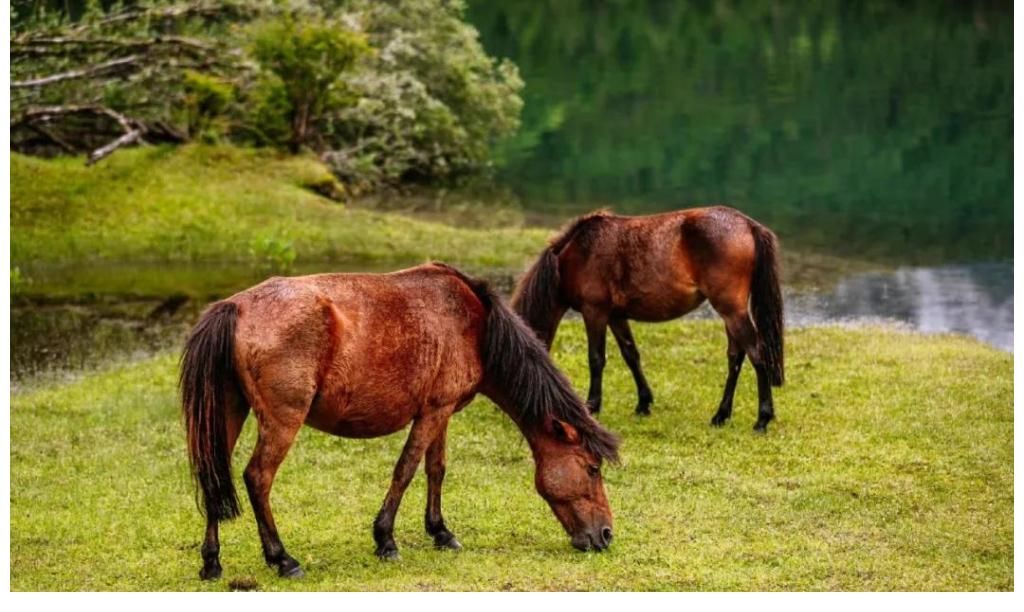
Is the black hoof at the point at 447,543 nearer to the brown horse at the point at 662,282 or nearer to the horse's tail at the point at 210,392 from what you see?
the horse's tail at the point at 210,392

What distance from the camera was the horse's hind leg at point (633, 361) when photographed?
11539 mm

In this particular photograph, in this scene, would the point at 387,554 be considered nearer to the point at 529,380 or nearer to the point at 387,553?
the point at 387,553

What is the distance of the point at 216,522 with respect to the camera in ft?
25.2

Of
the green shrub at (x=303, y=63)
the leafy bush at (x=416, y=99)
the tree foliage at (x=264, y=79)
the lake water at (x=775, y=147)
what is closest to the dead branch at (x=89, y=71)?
the tree foliage at (x=264, y=79)

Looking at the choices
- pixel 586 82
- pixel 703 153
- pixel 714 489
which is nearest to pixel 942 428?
pixel 714 489

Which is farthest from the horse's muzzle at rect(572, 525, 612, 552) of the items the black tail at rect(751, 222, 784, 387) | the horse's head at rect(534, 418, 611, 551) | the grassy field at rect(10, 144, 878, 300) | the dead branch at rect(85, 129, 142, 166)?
the dead branch at rect(85, 129, 142, 166)

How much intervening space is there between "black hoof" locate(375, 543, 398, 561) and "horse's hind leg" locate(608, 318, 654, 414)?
148 inches

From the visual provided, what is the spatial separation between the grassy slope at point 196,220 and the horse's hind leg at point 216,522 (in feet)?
32.1

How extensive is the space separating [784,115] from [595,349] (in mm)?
16577

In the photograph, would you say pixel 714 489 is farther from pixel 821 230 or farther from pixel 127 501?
pixel 821 230

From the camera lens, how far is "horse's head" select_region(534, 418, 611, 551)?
805 centimetres

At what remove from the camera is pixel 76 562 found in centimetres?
853

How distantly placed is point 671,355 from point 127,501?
5102 millimetres

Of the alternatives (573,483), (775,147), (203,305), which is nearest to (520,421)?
(573,483)
